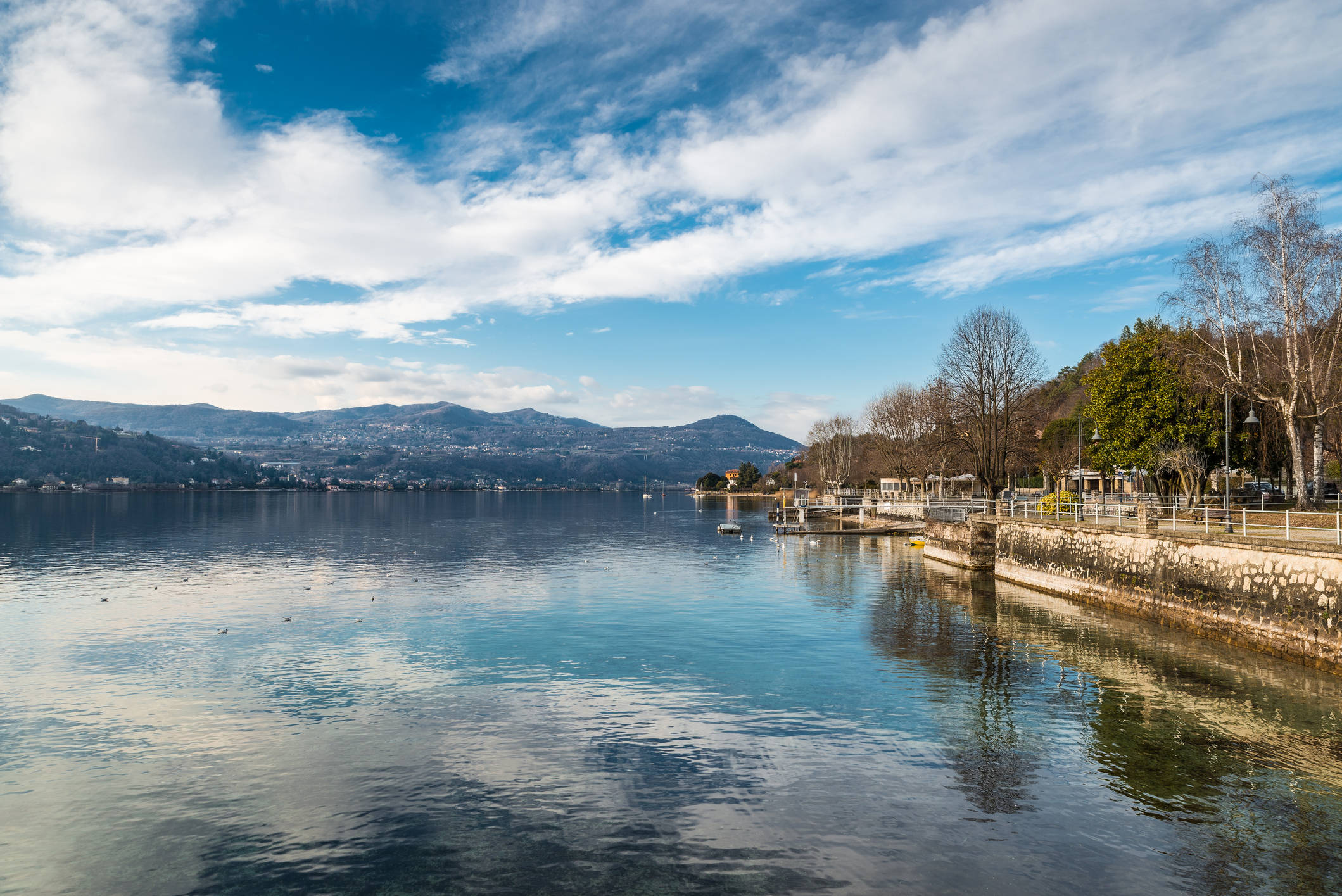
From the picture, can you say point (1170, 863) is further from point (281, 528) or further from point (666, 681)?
point (281, 528)

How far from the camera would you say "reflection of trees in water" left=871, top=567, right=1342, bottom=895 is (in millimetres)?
11227

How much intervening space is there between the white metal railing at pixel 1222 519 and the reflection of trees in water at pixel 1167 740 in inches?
188

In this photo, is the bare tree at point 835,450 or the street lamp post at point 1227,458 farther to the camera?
the bare tree at point 835,450

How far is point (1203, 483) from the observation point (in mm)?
49312

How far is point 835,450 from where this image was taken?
13975 cm

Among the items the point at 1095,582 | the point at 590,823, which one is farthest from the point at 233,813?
the point at 1095,582

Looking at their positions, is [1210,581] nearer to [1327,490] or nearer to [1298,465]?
[1298,465]


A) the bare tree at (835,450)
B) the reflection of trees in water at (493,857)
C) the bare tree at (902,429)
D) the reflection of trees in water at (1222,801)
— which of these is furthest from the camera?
the bare tree at (835,450)

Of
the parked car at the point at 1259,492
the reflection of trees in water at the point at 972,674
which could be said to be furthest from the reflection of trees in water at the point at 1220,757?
the parked car at the point at 1259,492

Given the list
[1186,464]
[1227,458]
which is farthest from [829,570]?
[1227,458]

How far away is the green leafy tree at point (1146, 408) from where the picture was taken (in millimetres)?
46438

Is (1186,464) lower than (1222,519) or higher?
higher

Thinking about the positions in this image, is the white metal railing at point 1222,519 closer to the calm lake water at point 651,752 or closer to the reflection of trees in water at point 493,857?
the calm lake water at point 651,752

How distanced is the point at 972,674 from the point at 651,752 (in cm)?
1194
